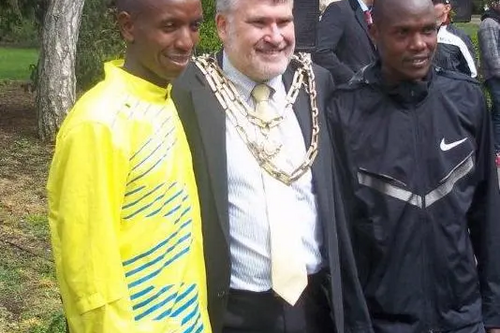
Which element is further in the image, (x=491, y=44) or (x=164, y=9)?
(x=491, y=44)

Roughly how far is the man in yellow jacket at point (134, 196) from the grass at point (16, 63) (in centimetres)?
1773

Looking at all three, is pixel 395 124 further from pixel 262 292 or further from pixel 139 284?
pixel 139 284

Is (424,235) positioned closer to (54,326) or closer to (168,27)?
(168,27)

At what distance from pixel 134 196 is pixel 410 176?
1.06 meters

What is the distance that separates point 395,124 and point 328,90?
1.02ft

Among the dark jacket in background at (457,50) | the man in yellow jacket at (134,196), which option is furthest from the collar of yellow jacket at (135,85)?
the dark jacket in background at (457,50)

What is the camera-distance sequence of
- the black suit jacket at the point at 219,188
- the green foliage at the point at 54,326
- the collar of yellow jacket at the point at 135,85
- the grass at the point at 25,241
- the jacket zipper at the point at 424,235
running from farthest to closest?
the grass at the point at 25,241, the green foliage at the point at 54,326, the jacket zipper at the point at 424,235, the black suit jacket at the point at 219,188, the collar of yellow jacket at the point at 135,85

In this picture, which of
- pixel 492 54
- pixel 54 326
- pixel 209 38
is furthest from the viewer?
pixel 209 38

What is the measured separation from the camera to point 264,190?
3.01m

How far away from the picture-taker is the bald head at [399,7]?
123 inches

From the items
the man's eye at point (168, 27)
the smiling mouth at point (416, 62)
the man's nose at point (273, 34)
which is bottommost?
the smiling mouth at point (416, 62)

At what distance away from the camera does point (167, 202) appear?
2627 millimetres

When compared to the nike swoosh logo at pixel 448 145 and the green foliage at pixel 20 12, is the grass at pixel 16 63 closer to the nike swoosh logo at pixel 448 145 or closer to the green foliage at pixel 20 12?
the green foliage at pixel 20 12

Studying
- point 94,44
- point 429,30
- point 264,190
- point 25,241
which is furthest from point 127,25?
point 94,44
